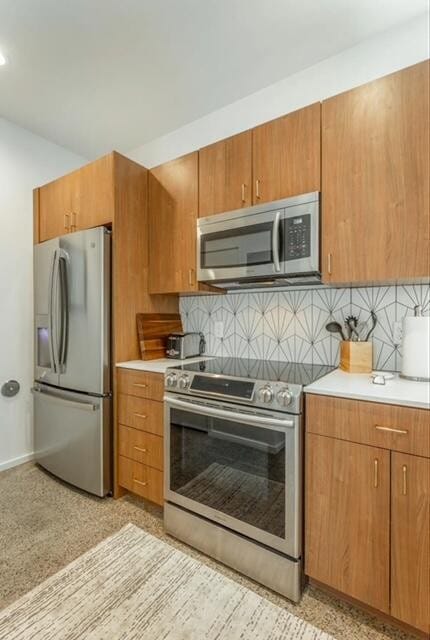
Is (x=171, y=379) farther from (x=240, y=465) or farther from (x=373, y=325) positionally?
(x=373, y=325)

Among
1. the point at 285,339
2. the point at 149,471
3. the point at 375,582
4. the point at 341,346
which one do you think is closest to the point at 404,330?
the point at 341,346

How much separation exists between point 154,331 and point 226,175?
1220 mm

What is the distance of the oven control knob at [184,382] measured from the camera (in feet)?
5.82

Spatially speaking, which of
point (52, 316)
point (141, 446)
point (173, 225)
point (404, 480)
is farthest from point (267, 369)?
point (52, 316)

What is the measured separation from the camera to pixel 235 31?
1849 mm

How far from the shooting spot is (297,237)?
5.85ft

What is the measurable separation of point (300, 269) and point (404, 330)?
606mm

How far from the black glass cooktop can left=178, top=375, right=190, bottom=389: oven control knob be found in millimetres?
54

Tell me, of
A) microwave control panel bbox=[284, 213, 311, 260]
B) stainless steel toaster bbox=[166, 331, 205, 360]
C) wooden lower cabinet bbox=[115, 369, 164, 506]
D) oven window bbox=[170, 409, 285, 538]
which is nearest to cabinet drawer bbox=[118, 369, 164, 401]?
wooden lower cabinet bbox=[115, 369, 164, 506]

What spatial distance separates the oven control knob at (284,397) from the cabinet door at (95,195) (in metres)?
1.64

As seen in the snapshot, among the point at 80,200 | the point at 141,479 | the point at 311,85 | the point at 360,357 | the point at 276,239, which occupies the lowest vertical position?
the point at 141,479

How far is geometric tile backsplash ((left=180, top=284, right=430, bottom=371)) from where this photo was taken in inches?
73.7

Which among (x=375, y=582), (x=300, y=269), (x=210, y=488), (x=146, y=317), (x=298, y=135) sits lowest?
(x=375, y=582)

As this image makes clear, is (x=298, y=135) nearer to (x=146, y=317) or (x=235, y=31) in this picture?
(x=235, y=31)
